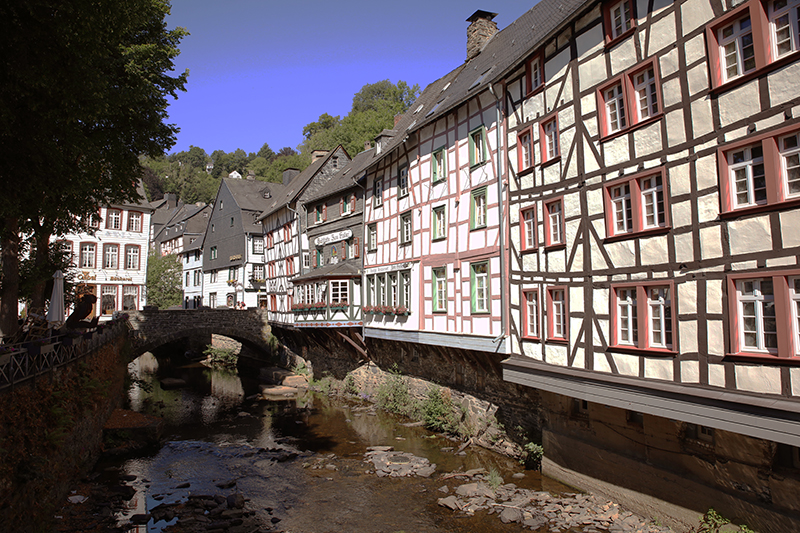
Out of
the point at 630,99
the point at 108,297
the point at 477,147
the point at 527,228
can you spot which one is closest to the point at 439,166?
the point at 477,147

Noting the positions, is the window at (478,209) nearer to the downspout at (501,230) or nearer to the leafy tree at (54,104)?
the downspout at (501,230)

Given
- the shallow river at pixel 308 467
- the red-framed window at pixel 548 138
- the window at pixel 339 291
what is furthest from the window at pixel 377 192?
the red-framed window at pixel 548 138

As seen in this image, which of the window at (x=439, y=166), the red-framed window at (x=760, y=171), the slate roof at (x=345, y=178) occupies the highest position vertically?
the slate roof at (x=345, y=178)

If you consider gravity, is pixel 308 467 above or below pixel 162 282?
below

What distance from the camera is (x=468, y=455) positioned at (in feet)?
50.6

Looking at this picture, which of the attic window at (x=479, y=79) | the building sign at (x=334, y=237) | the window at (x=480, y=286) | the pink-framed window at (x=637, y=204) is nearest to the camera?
the pink-framed window at (x=637, y=204)

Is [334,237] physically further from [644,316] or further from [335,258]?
[644,316]

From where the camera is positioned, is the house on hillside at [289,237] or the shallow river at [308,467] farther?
the house on hillside at [289,237]

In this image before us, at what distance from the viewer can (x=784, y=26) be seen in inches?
307

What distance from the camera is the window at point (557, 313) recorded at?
12.2m

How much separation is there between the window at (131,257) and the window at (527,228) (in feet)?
101

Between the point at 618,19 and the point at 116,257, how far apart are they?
34625mm

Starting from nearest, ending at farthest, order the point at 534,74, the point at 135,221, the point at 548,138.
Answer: the point at 548,138
the point at 534,74
the point at 135,221

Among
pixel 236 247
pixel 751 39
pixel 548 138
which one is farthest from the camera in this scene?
pixel 236 247
